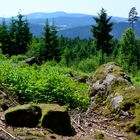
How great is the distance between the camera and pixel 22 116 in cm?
647

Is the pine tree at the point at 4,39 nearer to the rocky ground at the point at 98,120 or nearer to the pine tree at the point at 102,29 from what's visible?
the pine tree at the point at 102,29

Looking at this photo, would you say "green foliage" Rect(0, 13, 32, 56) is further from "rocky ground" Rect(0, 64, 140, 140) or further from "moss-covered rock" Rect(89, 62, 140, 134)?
"rocky ground" Rect(0, 64, 140, 140)

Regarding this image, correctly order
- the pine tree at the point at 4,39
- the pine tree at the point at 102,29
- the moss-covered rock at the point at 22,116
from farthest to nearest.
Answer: the pine tree at the point at 102,29, the pine tree at the point at 4,39, the moss-covered rock at the point at 22,116

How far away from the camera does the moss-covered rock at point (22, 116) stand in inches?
252

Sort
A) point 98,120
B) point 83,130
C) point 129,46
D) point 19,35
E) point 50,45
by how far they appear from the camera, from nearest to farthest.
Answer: point 83,130 → point 98,120 → point 19,35 → point 50,45 → point 129,46

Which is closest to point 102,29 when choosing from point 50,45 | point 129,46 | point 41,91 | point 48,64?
point 50,45

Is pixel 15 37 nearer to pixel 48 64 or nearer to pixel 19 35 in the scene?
pixel 19 35

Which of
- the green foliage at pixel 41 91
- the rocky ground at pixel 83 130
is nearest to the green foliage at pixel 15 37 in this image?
the green foliage at pixel 41 91

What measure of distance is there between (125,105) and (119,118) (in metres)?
0.38

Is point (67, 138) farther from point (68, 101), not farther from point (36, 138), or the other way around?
point (68, 101)

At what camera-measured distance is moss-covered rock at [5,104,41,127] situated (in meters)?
6.39

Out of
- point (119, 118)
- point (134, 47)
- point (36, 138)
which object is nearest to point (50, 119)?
point (36, 138)

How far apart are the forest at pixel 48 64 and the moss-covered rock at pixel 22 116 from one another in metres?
2.17

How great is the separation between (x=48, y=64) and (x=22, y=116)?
23675 mm
